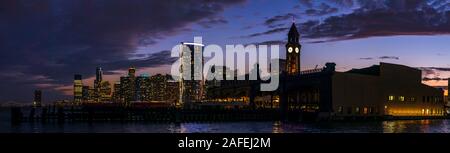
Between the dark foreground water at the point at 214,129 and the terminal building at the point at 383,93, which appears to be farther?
the terminal building at the point at 383,93

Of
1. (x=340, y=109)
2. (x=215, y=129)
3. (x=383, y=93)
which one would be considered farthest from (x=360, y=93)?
(x=215, y=129)

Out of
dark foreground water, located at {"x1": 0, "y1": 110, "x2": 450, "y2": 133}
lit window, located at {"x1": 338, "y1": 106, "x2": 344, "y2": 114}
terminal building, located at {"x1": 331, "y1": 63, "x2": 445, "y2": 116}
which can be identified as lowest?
dark foreground water, located at {"x1": 0, "y1": 110, "x2": 450, "y2": 133}

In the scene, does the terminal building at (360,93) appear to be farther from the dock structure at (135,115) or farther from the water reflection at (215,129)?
the water reflection at (215,129)

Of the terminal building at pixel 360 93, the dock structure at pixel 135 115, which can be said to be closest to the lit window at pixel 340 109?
the terminal building at pixel 360 93

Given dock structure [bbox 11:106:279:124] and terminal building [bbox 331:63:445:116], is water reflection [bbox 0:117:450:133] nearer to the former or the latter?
dock structure [bbox 11:106:279:124]

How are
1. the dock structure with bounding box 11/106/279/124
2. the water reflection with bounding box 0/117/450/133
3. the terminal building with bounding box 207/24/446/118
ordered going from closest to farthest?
1. the water reflection with bounding box 0/117/450/133
2. the dock structure with bounding box 11/106/279/124
3. the terminal building with bounding box 207/24/446/118

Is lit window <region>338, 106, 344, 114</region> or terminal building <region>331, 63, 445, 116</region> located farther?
terminal building <region>331, 63, 445, 116</region>

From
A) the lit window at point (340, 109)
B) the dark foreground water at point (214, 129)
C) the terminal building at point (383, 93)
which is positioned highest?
the terminal building at point (383, 93)

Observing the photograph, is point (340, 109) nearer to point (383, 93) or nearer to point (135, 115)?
point (383, 93)

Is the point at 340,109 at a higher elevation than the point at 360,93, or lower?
lower

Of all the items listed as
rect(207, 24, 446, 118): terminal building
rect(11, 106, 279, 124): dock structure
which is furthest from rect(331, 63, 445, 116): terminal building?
rect(11, 106, 279, 124): dock structure

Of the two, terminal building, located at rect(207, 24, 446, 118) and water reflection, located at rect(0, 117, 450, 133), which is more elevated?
terminal building, located at rect(207, 24, 446, 118)
